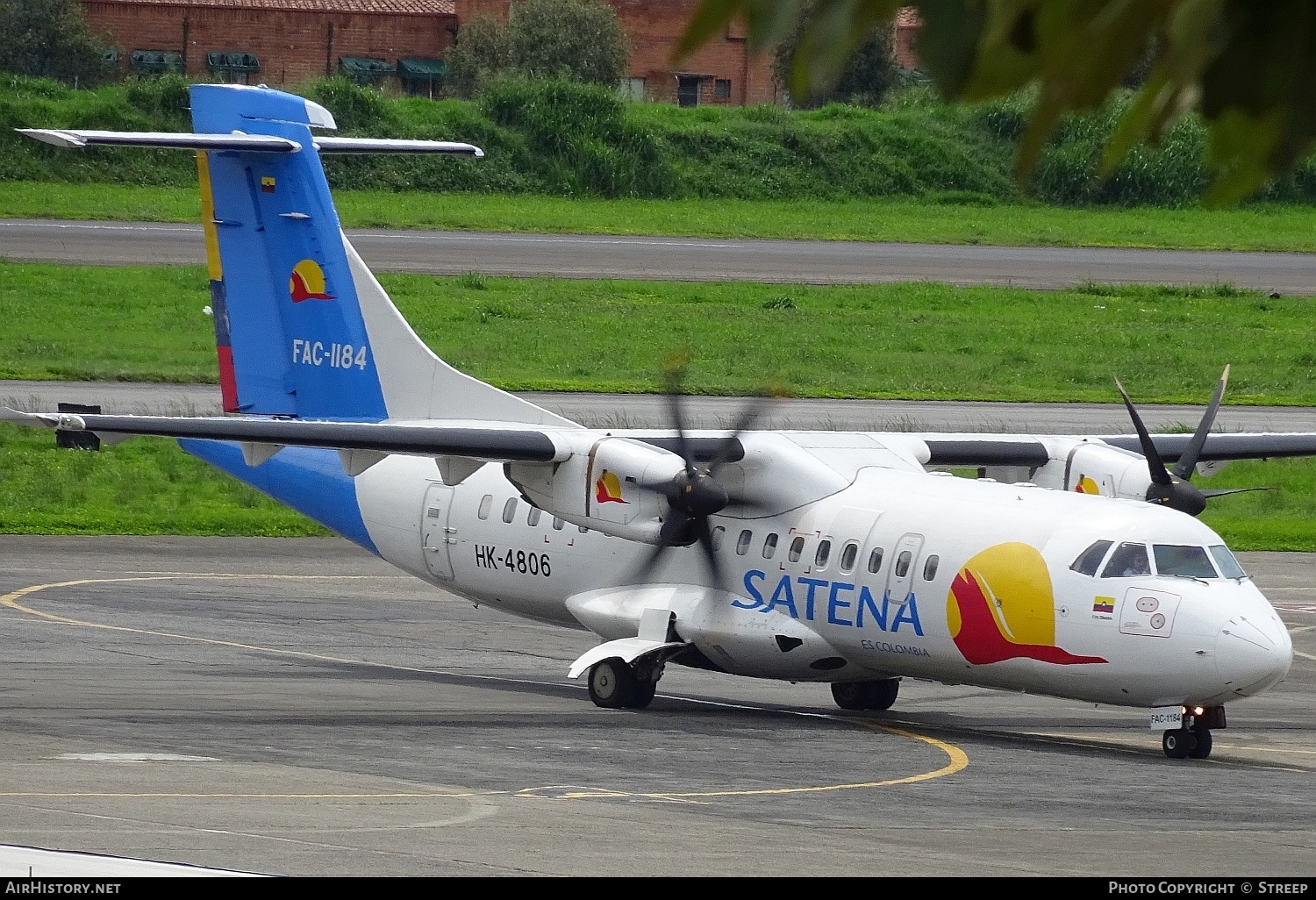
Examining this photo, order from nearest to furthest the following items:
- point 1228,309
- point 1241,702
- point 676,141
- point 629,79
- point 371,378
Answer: point 1241,702
point 371,378
point 1228,309
point 676,141
point 629,79

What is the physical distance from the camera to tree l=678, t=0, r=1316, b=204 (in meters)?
2.15

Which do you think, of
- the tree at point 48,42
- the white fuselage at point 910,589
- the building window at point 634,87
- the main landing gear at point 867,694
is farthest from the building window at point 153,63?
the main landing gear at point 867,694

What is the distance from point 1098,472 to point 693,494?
510cm

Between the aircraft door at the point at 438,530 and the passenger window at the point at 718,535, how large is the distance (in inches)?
127

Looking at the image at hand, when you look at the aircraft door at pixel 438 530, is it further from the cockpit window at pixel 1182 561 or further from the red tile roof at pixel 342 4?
the red tile roof at pixel 342 4

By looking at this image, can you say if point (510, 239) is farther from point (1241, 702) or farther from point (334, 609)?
point (1241, 702)

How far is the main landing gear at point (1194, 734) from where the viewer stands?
1504 cm

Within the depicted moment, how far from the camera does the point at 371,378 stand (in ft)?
67.3

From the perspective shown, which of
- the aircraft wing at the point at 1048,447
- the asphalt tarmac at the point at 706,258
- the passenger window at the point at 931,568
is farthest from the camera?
the asphalt tarmac at the point at 706,258

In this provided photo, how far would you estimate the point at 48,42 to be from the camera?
220 feet

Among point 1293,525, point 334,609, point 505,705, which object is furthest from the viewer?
point 1293,525

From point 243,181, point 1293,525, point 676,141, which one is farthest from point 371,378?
point 676,141

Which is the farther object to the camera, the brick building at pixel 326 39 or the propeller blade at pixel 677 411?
the brick building at pixel 326 39

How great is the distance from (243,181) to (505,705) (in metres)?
7.36
